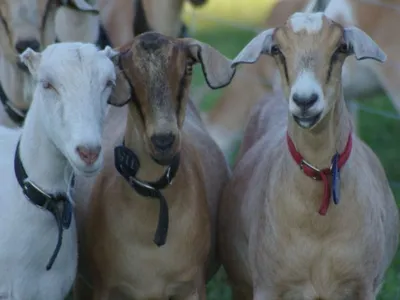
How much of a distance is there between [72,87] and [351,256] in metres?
1.29

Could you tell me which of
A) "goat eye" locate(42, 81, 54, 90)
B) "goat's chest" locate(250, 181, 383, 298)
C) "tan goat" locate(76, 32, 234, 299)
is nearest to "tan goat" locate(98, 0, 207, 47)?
"tan goat" locate(76, 32, 234, 299)

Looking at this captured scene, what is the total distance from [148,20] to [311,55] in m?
2.55

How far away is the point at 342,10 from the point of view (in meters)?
7.48

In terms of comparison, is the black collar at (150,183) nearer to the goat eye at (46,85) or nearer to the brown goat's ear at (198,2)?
the goat eye at (46,85)

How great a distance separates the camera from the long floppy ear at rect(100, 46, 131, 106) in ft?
16.3

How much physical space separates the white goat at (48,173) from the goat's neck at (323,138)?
75 centimetres

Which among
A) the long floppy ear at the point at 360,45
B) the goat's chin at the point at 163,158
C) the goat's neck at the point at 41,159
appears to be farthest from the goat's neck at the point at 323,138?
the goat's neck at the point at 41,159

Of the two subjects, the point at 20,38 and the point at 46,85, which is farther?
the point at 20,38

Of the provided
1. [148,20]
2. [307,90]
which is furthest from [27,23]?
[307,90]

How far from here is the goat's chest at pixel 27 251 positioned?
4.99 metres

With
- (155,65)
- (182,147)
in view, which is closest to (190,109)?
(182,147)

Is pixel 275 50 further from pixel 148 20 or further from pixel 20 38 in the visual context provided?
pixel 148 20

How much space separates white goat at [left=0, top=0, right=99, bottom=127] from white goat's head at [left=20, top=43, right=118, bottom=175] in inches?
48.3

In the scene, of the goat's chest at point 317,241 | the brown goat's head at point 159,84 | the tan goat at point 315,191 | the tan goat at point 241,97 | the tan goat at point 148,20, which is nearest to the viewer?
the tan goat at point 315,191
